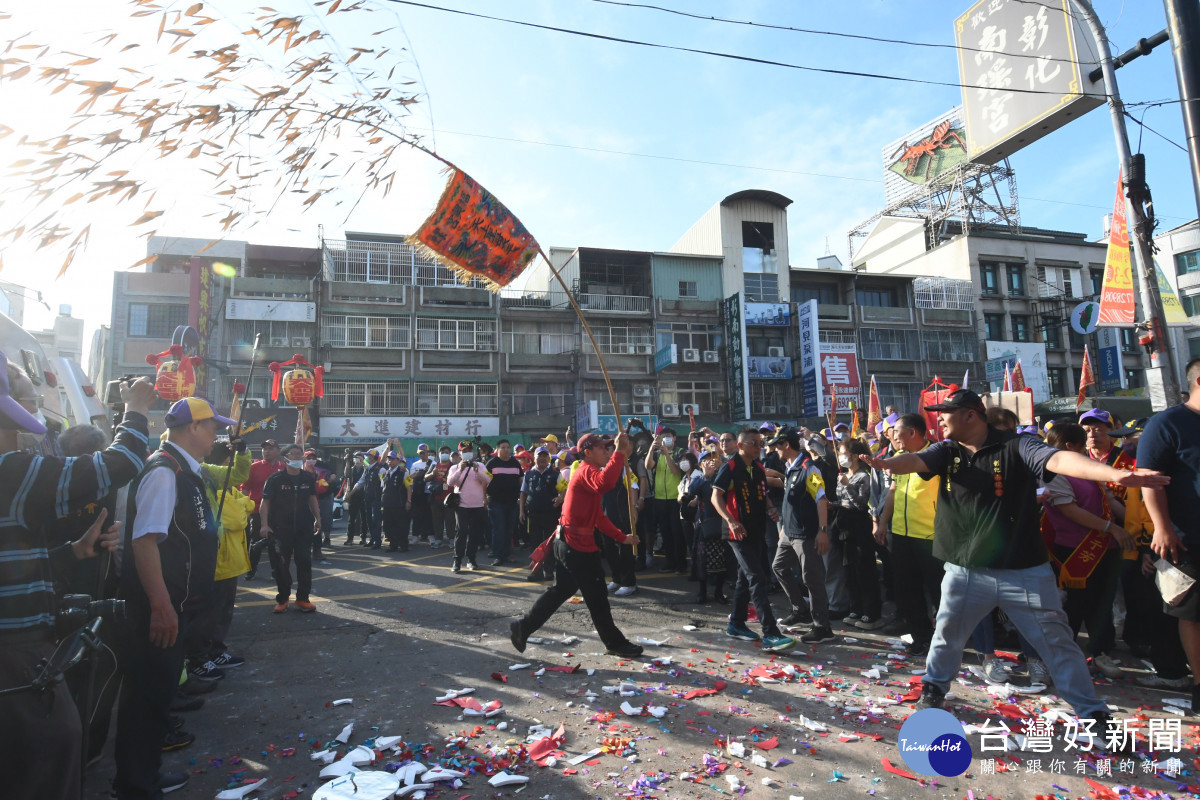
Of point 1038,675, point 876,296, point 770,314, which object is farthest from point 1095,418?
point 876,296

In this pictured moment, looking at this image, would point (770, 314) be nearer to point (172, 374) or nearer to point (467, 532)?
point (467, 532)

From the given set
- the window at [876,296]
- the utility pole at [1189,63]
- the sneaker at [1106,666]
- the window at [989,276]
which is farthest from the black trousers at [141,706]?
the window at [989,276]

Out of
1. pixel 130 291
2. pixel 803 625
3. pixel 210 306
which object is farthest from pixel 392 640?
pixel 130 291

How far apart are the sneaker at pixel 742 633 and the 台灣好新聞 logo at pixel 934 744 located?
210 cm

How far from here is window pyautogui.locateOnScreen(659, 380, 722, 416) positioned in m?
34.1

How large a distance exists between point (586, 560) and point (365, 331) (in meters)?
28.2

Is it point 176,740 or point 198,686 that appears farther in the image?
point 198,686

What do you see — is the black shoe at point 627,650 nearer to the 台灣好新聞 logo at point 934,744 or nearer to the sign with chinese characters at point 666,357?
the 台灣好新聞 logo at point 934,744

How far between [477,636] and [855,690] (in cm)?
341

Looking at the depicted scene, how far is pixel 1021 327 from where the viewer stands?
3950 centimetres

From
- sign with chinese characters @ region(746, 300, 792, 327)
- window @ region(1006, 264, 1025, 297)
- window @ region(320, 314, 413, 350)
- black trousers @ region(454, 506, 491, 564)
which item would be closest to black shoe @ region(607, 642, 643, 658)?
black trousers @ region(454, 506, 491, 564)

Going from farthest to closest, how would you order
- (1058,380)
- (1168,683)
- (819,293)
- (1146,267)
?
1. (1058,380)
2. (819,293)
3. (1146,267)
4. (1168,683)

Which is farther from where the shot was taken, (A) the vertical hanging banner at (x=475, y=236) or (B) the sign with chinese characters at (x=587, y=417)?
(B) the sign with chinese characters at (x=587, y=417)

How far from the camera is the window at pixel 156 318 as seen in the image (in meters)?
28.5
